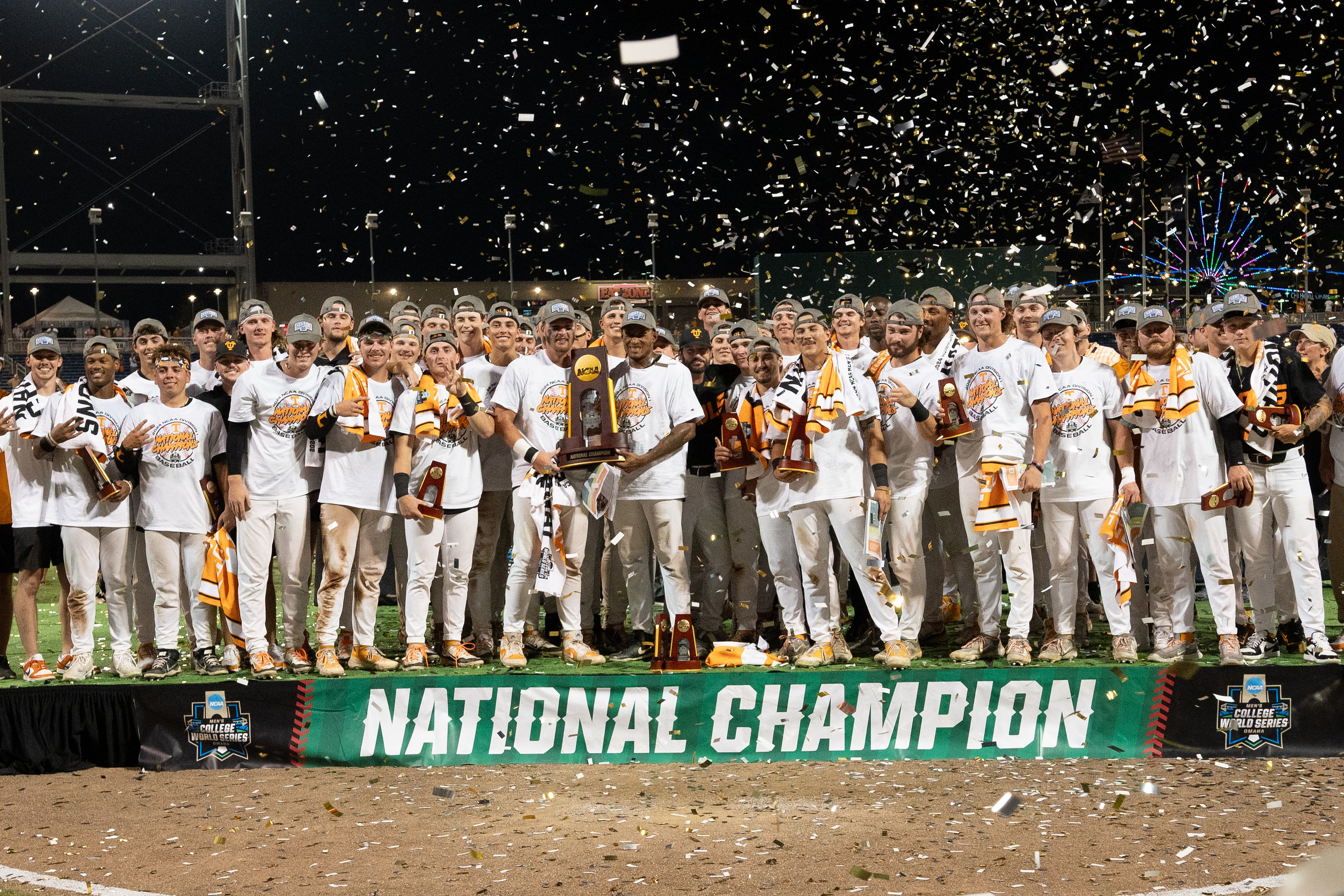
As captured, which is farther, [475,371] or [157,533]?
[475,371]

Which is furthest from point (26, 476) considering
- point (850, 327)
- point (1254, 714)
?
point (1254, 714)

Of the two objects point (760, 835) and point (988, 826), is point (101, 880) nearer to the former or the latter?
point (760, 835)

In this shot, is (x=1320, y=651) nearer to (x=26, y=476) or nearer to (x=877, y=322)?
(x=877, y=322)

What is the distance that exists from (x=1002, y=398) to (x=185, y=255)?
4026 cm

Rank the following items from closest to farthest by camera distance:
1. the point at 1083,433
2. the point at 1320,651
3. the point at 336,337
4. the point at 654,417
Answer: the point at 1320,651, the point at 1083,433, the point at 654,417, the point at 336,337

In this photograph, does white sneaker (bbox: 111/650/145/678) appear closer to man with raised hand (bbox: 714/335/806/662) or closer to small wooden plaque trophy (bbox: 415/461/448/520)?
small wooden plaque trophy (bbox: 415/461/448/520)

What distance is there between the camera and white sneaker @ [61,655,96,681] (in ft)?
24.6

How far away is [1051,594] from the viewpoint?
7.62 m

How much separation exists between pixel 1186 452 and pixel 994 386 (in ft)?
4.05

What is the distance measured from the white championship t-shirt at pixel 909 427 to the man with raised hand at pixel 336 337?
355 centimetres

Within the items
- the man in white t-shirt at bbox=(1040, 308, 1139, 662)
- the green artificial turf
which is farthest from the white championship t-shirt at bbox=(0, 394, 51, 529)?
the man in white t-shirt at bbox=(1040, 308, 1139, 662)

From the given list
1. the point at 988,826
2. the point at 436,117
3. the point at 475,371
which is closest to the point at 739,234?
the point at 436,117

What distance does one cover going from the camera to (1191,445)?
746cm

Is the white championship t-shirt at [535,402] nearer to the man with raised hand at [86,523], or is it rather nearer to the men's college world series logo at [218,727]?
the men's college world series logo at [218,727]
